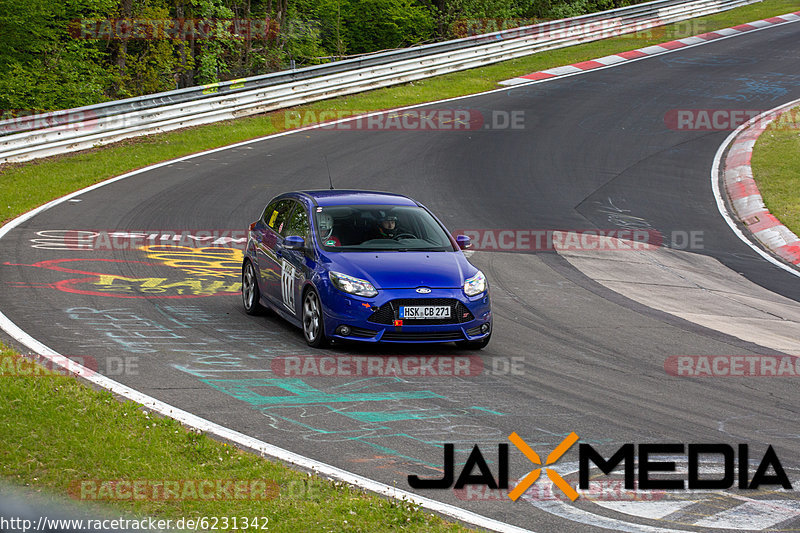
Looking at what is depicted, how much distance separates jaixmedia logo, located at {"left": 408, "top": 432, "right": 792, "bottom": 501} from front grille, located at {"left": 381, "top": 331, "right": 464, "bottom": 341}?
99.1 inches

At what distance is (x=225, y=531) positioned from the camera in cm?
511

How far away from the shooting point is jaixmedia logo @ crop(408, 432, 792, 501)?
20.3 feet

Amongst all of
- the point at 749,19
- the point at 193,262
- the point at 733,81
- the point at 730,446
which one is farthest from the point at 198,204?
the point at 749,19

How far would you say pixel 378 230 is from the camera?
10562 millimetres

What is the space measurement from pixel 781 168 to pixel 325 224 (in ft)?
46.0

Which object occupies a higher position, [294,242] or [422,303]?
Result: [294,242]

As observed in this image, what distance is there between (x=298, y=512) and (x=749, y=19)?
146 feet

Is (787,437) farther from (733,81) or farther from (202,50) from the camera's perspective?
(202,50)

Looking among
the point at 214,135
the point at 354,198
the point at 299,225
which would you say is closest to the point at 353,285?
the point at 299,225

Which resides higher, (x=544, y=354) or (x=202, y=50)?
(x=202, y=50)

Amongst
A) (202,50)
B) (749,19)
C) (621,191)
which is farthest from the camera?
(749,19)

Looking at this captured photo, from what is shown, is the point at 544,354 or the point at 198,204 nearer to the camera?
the point at 544,354

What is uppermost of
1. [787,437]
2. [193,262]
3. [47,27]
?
[47,27]

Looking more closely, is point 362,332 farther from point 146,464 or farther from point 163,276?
point 163,276
